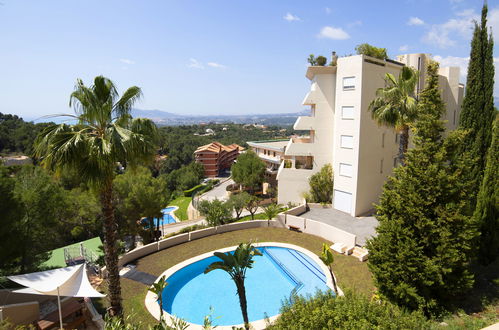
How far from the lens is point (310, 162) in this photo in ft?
101

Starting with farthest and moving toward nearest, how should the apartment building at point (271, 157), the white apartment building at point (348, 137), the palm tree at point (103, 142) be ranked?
the apartment building at point (271, 157) < the white apartment building at point (348, 137) < the palm tree at point (103, 142)

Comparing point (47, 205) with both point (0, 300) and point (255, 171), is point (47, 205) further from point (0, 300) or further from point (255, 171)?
point (255, 171)

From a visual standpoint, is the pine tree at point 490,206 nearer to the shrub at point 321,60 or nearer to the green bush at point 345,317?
the green bush at point 345,317

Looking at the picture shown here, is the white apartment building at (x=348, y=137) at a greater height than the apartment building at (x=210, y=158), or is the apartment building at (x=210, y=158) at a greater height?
the white apartment building at (x=348, y=137)

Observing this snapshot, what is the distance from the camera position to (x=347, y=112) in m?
24.9

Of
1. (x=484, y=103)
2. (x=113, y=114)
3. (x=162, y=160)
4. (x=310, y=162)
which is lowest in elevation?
(x=162, y=160)

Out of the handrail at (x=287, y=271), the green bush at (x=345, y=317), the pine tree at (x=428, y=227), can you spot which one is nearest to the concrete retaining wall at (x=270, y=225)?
the handrail at (x=287, y=271)

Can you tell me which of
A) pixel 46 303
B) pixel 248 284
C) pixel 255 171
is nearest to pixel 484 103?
pixel 248 284

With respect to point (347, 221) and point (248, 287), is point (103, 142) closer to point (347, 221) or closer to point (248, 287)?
point (248, 287)

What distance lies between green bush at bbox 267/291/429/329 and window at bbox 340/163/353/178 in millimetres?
18057

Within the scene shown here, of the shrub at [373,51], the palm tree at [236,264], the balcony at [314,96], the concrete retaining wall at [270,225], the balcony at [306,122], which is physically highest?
the shrub at [373,51]

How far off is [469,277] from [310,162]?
66.8 ft

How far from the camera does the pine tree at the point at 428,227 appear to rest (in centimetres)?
1069

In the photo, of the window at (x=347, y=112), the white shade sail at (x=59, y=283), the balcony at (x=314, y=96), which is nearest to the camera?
the white shade sail at (x=59, y=283)
